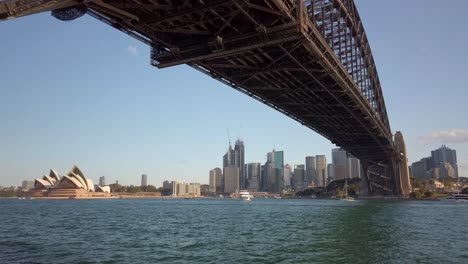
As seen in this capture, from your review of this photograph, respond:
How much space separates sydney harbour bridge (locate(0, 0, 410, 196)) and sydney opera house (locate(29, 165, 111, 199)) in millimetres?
130850

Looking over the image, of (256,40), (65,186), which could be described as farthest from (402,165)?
(65,186)

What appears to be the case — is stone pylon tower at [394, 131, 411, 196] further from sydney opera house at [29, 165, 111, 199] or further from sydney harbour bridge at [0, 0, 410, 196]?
sydney opera house at [29, 165, 111, 199]

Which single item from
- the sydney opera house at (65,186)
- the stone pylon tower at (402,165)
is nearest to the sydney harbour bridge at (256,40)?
the stone pylon tower at (402,165)

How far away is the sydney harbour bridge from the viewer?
854 inches

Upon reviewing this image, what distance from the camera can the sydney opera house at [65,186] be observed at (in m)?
160

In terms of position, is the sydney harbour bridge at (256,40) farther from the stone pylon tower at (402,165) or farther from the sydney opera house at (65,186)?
the sydney opera house at (65,186)

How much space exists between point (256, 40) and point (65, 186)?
155972 millimetres

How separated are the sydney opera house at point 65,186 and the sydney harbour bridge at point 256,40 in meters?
131

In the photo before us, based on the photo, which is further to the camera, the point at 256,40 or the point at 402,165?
the point at 402,165

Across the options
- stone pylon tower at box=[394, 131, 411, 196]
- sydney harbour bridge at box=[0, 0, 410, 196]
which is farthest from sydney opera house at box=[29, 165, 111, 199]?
sydney harbour bridge at box=[0, 0, 410, 196]

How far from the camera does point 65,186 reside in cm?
16225

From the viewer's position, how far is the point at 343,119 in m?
58.5

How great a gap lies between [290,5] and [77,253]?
1772 centimetres

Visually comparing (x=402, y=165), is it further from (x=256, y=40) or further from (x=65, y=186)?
(x=65, y=186)
